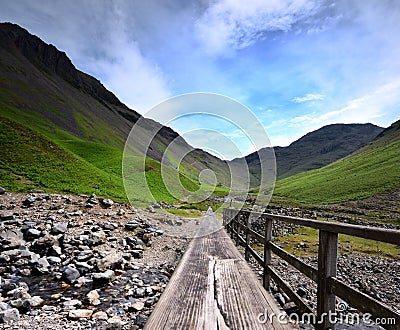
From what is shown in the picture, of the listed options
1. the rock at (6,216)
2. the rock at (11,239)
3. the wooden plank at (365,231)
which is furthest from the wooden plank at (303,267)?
the rock at (6,216)

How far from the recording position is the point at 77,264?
25.6 ft

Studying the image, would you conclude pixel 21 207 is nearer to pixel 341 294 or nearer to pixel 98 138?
pixel 341 294

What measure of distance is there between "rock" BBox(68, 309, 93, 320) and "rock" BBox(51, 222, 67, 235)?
20.3 feet

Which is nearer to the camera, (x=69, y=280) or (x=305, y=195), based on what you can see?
(x=69, y=280)

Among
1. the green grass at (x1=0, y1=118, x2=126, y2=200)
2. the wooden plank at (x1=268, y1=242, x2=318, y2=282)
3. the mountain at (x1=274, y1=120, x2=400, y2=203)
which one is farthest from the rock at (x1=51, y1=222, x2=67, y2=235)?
the mountain at (x1=274, y1=120, x2=400, y2=203)

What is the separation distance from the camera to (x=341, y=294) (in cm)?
247

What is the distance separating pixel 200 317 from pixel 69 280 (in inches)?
213

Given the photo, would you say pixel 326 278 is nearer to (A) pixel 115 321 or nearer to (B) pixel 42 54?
(A) pixel 115 321

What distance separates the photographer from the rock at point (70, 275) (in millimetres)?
6816

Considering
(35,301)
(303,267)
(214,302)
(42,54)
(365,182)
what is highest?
(42,54)

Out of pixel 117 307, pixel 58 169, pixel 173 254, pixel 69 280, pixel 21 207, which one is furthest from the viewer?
pixel 58 169

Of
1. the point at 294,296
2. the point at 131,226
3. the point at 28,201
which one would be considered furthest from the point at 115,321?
the point at 28,201

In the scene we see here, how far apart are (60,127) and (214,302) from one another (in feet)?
308

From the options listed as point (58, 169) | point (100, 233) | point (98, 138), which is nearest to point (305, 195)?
point (98, 138)
